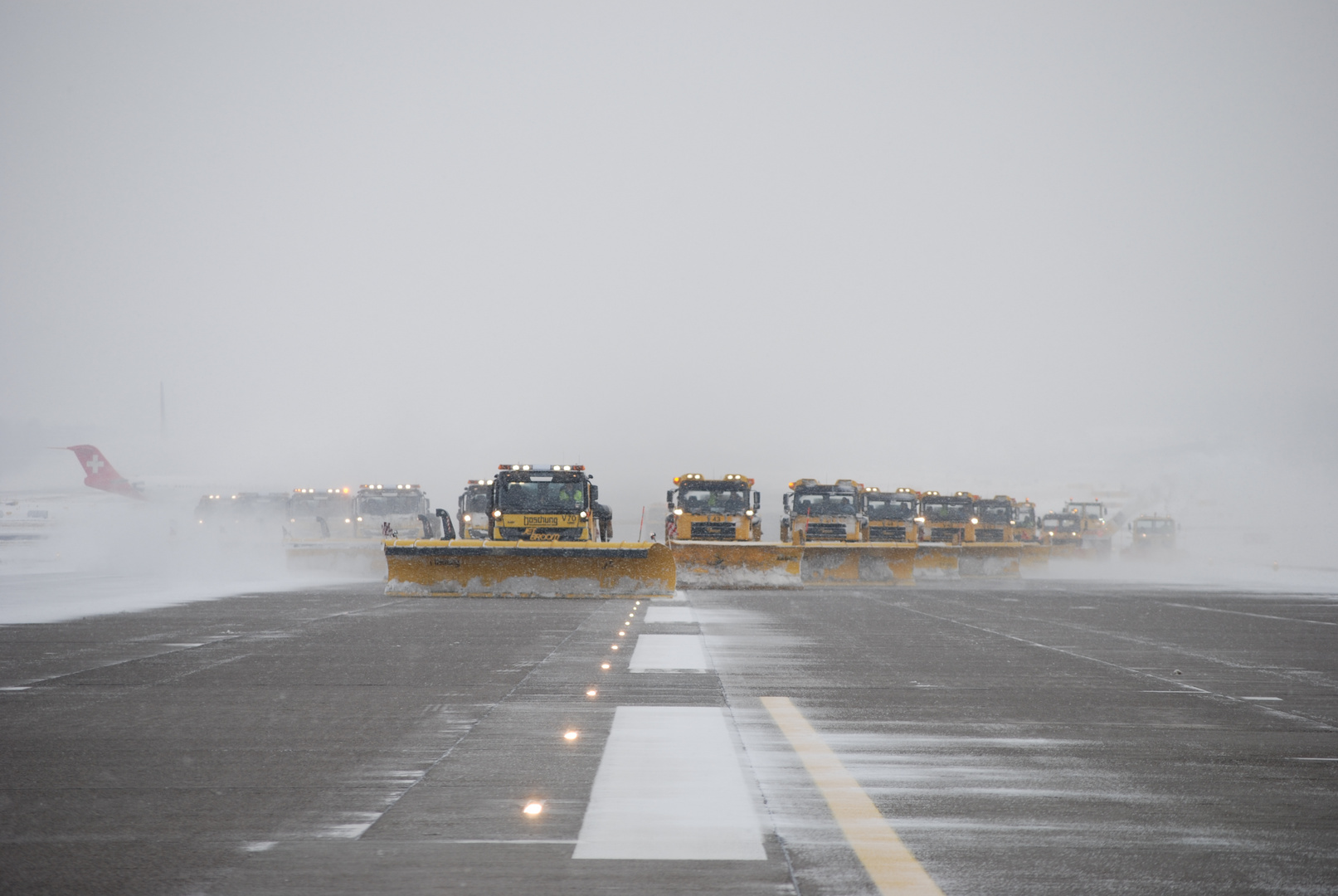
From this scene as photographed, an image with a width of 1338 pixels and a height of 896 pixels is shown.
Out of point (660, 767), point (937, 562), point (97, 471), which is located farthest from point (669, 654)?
point (97, 471)

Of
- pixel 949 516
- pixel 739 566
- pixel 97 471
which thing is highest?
pixel 97 471

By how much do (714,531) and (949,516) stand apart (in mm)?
11808

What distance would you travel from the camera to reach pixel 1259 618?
60.4 feet

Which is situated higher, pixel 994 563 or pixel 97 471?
pixel 97 471

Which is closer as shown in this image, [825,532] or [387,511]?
[825,532]

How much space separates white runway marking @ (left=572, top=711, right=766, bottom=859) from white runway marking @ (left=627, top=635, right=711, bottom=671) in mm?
3148

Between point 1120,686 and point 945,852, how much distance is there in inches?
232

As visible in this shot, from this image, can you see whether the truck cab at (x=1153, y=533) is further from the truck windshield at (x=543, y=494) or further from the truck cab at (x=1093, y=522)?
the truck windshield at (x=543, y=494)

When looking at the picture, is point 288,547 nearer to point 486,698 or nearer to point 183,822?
point 486,698

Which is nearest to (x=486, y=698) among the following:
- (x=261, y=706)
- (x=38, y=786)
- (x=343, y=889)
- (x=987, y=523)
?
(x=261, y=706)

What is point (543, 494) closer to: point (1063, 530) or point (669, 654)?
point (669, 654)

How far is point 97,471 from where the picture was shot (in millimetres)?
89000

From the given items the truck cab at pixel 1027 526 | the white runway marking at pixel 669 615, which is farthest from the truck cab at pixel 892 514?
the white runway marking at pixel 669 615

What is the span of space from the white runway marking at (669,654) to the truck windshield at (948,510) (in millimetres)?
25530
